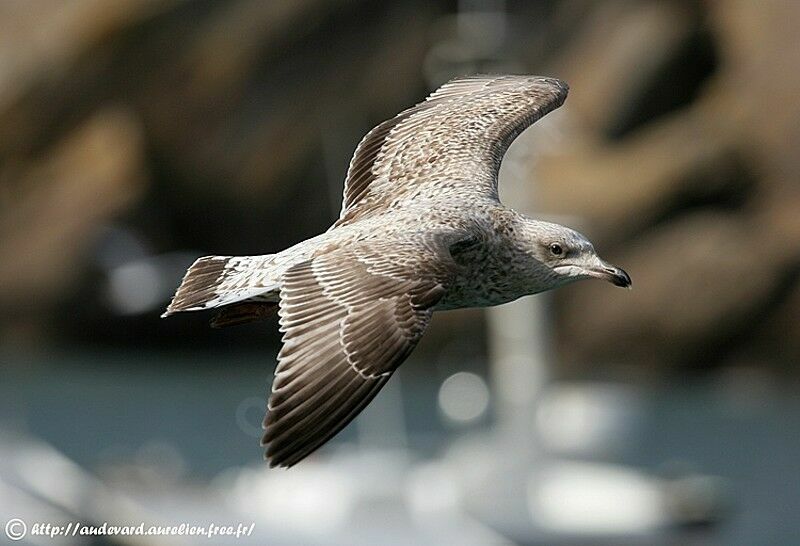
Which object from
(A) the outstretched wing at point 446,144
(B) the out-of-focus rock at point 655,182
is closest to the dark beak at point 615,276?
(A) the outstretched wing at point 446,144

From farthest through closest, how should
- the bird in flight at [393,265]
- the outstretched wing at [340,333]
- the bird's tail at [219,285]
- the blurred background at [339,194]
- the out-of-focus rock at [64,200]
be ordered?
the out-of-focus rock at [64,200], the blurred background at [339,194], the bird's tail at [219,285], the bird in flight at [393,265], the outstretched wing at [340,333]

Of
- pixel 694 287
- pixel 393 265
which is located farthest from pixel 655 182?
pixel 393 265

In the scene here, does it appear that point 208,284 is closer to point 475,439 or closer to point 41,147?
point 475,439

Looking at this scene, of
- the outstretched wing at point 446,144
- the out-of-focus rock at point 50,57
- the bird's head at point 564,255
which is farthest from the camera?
the out-of-focus rock at point 50,57

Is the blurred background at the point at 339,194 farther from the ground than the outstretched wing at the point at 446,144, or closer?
farther from the ground

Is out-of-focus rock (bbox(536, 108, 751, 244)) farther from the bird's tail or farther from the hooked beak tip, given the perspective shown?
the bird's tail

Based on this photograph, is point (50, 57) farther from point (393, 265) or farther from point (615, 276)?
point (393, 265)

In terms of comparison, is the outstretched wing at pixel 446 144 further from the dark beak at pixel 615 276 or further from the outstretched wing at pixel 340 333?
the outstretched wing at pixel 340 333
